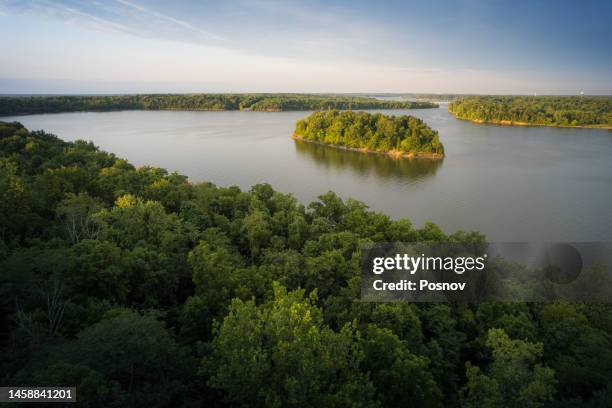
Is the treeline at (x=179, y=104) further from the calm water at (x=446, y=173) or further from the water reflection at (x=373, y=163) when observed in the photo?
the water reflection at (x=373, y=163)

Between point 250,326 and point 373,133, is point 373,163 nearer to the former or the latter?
point 373,133

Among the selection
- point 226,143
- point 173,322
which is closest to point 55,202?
point 173,322

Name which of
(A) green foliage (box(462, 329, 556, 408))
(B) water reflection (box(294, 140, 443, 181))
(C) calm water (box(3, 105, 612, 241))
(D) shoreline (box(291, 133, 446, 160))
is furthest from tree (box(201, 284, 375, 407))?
(D) shoreline (box(291, 133, 446, 160))

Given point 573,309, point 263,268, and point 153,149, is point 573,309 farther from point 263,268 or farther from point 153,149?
point 153,149

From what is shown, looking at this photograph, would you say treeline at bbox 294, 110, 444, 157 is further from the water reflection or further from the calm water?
the calm water

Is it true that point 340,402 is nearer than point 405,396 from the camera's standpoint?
Yes

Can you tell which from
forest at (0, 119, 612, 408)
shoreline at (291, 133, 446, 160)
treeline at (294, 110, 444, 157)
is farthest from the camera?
treeline at (294, 110, 444, 157)
